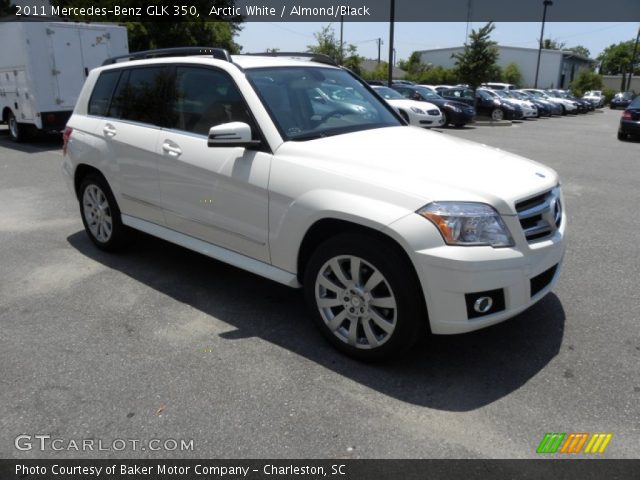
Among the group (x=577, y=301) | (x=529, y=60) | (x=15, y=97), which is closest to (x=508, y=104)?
(x=15, y=97)

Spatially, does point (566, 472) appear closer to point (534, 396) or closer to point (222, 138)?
point (534, 396)

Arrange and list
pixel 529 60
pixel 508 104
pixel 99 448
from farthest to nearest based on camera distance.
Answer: pixel 529 60, pixel 508 104, pixel 99 448

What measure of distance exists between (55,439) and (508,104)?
83.6 feet

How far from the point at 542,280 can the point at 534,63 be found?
78333mm

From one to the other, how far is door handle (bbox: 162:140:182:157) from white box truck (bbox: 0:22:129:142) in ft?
32.2

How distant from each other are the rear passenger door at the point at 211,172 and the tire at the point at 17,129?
11022mm

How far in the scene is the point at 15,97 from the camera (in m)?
13.0

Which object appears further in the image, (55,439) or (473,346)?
(473,346)

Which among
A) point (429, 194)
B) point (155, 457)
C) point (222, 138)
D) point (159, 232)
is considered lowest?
point (155, 457)

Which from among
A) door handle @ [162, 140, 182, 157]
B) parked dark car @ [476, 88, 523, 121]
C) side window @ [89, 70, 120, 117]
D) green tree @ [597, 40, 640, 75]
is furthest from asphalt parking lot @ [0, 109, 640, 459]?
green tree @ [597, 40, 640, 75]

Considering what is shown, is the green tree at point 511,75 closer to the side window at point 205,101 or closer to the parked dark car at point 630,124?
the parked dark car at point 630,124

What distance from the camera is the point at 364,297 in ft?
10.4

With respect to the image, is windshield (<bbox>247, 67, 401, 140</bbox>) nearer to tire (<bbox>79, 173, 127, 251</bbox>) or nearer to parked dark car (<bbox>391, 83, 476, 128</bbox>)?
tire (<bbox>79, 173, 127, 251</bbox>)

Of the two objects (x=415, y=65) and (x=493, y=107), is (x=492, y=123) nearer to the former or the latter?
(x=493, y=107)
